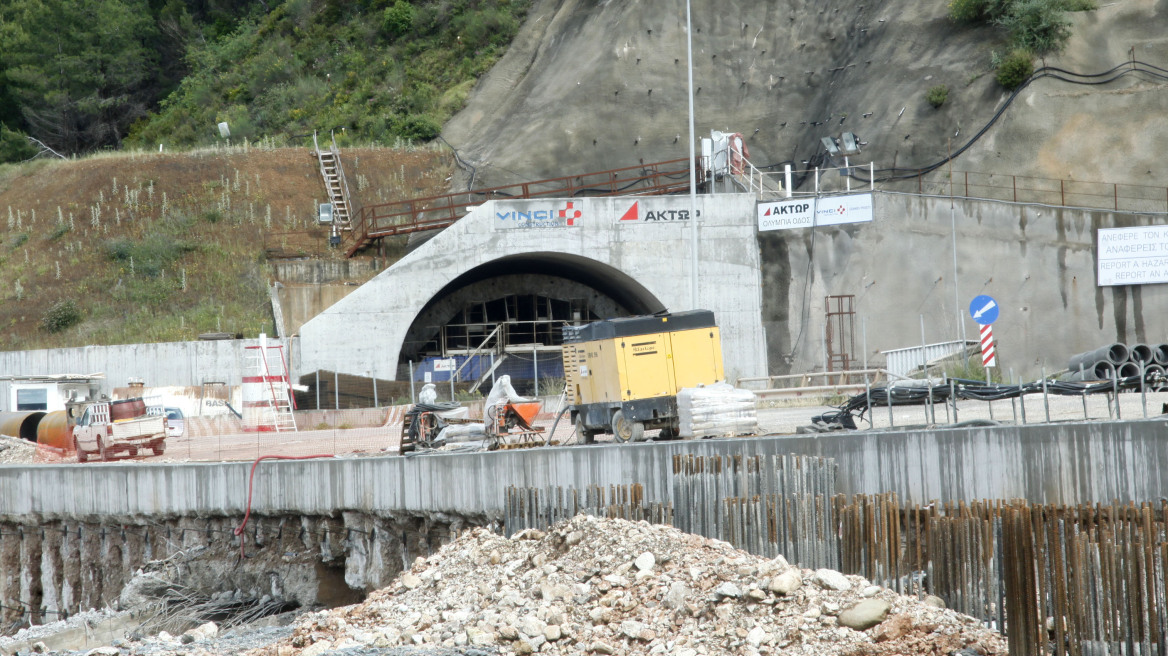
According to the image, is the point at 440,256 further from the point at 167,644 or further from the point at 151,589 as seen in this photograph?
the point at 167,644

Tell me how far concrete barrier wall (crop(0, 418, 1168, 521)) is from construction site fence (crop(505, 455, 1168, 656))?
2.82ft

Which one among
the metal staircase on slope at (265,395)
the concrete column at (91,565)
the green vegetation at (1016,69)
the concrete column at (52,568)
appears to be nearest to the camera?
the concrete column at (91,565)

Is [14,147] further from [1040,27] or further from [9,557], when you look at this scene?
[1040,27]

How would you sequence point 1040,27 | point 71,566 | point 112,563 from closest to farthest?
1. point 112,563
2. point 71,566
3. point 1040,27

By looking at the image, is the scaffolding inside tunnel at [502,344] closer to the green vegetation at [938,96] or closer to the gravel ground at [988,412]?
the gravel ground at [988,412]

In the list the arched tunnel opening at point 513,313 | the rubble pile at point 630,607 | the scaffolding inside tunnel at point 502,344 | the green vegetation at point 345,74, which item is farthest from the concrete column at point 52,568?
the green vegetation at point 345,74

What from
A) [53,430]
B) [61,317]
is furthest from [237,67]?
[53,430]

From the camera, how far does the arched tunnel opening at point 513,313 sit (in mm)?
34844

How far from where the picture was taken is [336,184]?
42531 millimetres

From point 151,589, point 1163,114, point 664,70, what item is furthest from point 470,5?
point 151,589

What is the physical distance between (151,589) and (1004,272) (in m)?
23.2

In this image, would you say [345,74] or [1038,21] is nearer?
[1038,21]

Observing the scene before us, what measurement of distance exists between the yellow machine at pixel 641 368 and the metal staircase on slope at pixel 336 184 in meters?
21.5

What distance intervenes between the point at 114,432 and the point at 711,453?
12674 millimetres
